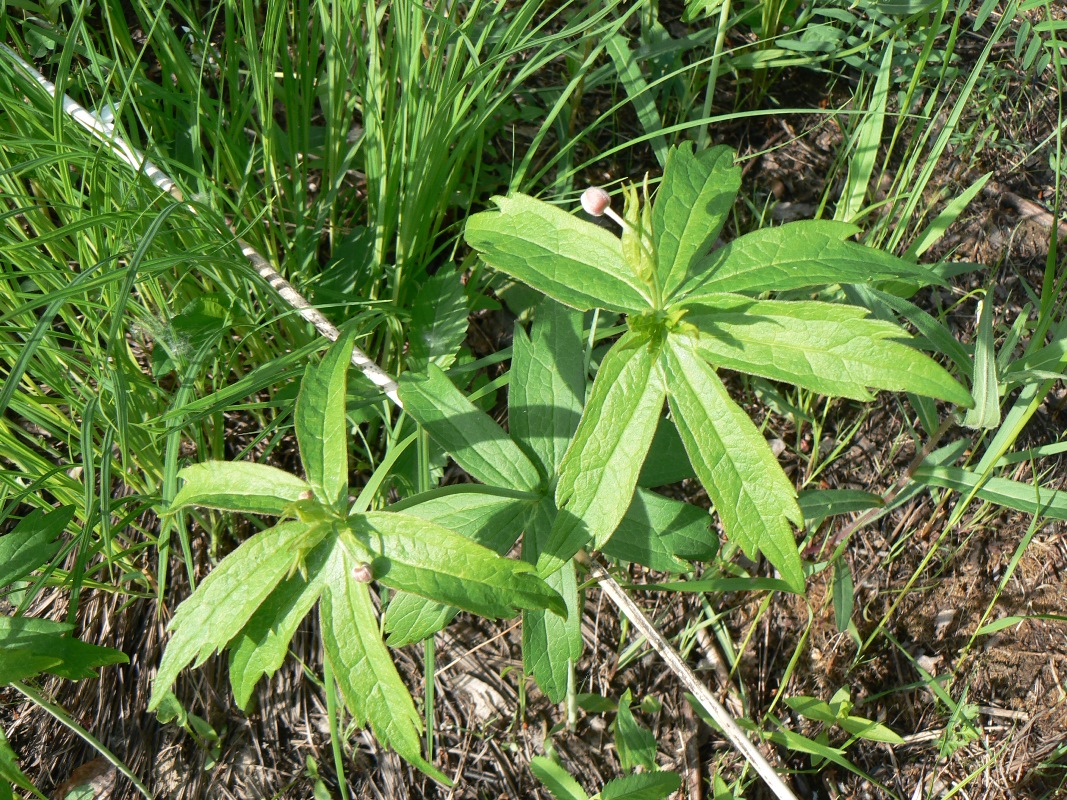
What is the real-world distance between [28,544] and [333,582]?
691mm

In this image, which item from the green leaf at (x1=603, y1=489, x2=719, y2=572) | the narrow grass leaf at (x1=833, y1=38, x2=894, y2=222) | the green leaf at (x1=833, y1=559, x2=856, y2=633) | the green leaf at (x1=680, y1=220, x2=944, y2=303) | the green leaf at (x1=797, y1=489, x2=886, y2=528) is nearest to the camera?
the green leaf at (x1=680, y1=220, x2=944, y2=303)

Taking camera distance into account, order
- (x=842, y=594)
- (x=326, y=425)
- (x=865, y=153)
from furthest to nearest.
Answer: (x=865, y=153) → (x=842, y=594) → (x=326, y=425)

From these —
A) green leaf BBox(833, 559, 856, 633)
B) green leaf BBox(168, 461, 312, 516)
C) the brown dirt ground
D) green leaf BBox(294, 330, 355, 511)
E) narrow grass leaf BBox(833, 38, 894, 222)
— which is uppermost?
narrow grass leaf BBox(833, 38, 894, 222)

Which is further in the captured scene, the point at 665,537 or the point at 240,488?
the point at 665,537

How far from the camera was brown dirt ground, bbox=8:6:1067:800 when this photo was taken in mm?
1736

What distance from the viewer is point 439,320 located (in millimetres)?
1784

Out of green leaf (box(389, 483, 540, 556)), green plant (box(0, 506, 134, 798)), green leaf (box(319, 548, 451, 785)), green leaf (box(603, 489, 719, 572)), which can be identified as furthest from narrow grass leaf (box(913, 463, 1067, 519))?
green plant (box(0, 506, 134, 798))

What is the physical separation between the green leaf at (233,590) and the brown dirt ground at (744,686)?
0.69 m

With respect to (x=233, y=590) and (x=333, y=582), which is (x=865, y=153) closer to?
(x=333, y=582)

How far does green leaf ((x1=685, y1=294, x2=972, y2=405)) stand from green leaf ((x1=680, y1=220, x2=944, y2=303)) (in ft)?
0.12

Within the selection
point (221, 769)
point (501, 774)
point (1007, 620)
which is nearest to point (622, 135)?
point (1007, 620)

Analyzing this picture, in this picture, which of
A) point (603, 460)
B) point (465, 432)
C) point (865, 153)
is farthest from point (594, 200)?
point (865, 153)

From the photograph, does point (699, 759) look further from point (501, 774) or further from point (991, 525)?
point (991, 525)

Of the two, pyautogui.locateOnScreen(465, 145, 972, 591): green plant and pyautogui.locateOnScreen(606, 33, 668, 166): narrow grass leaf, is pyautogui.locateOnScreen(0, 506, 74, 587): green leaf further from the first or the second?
pyautogui.locateOnScreen(606, 33, 668, 166): narrow grass leaf
